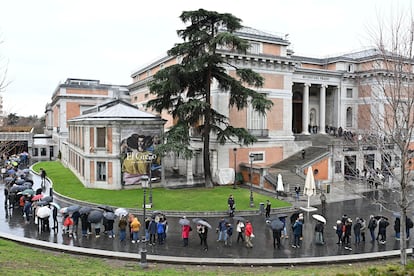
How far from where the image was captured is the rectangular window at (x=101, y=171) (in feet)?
95.4

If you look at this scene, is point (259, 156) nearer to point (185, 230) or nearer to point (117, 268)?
point (185, 230)

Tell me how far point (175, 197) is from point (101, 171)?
7232 mm

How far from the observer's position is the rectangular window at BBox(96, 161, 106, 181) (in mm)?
29066

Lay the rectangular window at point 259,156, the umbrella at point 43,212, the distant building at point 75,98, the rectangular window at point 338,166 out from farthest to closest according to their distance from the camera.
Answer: the distant building at point 75,98, the rectangular window at point 259,156, the rectangular window at point 338,166, the umbrella at point 43,212

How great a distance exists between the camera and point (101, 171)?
1147 inches

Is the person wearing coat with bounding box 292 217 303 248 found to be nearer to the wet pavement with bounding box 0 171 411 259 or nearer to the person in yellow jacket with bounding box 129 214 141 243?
the wet pavement with bounding box 0 171 411 259

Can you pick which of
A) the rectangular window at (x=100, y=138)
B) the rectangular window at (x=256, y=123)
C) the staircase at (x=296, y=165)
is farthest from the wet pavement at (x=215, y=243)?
the rectangular window at (x=256, y=123)

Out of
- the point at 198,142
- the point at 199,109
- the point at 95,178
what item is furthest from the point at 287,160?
the point at 95,178

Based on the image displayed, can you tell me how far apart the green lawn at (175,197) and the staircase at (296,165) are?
9.06 ft

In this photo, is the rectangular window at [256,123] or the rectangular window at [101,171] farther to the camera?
the rectangular window at [256,123]

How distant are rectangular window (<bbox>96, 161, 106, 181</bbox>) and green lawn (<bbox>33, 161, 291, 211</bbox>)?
1342 millimetres

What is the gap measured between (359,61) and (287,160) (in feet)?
→ 60.8

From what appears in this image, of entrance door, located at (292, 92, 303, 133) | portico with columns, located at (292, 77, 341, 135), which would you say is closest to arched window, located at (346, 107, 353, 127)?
portico with columns, located at (292, 77, 341, 135)

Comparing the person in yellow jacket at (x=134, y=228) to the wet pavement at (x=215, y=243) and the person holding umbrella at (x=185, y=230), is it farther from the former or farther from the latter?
the person holding umbrella at (x=185, y=230)
